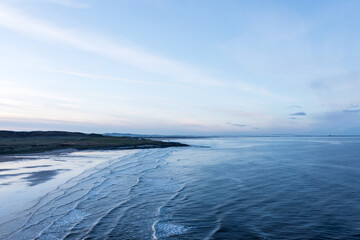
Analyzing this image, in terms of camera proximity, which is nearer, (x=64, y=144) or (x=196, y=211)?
(x=196, y=211)

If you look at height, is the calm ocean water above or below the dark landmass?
below

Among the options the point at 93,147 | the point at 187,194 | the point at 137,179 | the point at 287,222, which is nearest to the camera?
the point at 287,222

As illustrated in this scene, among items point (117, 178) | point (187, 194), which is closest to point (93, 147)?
point (117, 178)

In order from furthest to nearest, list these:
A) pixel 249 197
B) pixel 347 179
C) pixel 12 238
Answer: pixel 347 179
pixel 249 197
pixel 12 238

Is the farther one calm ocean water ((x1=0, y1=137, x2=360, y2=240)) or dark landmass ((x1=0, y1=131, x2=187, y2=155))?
dark landmass ((x1=0, y1=131, x2=187, y2=155))

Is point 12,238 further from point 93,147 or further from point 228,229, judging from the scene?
point 93,147

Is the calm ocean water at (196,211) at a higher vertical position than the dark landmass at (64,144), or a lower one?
lower

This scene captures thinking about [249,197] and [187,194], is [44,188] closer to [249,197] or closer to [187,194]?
[187,194]

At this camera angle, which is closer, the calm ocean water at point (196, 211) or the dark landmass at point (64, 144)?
the calm ocean water at point (196, 211)

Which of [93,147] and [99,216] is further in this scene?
[93,147]

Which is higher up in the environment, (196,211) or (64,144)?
(64,144)
